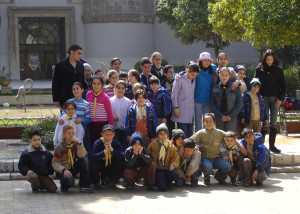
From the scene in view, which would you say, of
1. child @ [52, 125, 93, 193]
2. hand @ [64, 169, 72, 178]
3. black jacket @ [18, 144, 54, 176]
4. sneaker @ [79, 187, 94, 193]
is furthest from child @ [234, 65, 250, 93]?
black jacket @ [18, 144, 54, 176]

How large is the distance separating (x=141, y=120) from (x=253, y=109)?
2171 millimetres

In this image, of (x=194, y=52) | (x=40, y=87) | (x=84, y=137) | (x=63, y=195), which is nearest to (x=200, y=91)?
(x=84, y=137)

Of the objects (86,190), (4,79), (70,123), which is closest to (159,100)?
(70,123)

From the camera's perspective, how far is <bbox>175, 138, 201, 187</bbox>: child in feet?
27.8

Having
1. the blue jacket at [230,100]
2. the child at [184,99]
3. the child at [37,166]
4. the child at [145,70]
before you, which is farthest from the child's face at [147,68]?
the child at [37,166]

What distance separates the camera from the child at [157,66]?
10.0 meters

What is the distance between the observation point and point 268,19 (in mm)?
16297

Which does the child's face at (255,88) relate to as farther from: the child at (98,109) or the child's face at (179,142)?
the child at (98,109)

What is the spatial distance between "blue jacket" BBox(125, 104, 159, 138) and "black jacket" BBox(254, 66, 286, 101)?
7.86 feet

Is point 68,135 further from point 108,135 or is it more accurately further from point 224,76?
point 224,76

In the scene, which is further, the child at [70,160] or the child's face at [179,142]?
the child's face at [179,142]

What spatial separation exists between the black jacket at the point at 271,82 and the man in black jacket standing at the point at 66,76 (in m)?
3.30

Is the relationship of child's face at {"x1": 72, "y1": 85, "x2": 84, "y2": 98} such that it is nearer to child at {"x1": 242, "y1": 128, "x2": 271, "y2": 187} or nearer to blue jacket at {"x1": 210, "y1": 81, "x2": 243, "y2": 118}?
blue jacket at {"x1": 210, "y1": 81, "x2": 243, "y2": 118}

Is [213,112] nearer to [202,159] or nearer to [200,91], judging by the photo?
[200,91]
